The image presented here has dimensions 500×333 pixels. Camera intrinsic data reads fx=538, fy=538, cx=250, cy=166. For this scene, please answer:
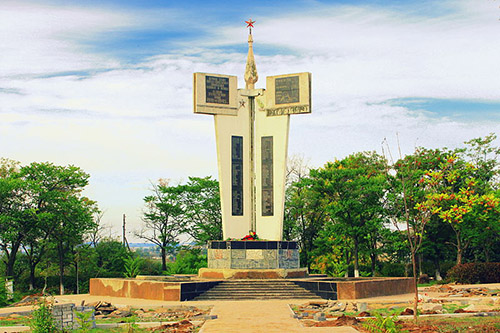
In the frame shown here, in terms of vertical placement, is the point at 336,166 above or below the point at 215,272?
above

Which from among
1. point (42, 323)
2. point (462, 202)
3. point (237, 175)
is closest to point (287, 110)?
point (237, 175)

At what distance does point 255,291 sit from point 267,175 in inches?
285

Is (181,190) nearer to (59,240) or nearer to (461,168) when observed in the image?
(59,240)

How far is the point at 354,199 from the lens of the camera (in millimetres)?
33844

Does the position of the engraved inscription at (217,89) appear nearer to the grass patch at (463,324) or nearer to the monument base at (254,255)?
the monument base at (254,255)

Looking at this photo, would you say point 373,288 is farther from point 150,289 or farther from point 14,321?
point 14,321

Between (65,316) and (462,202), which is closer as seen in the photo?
(65,316)

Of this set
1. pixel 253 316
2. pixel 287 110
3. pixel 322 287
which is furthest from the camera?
pixel 287 110

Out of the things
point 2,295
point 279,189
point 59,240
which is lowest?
point 2,295

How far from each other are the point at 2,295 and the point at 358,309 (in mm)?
15667

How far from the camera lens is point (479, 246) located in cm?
3600

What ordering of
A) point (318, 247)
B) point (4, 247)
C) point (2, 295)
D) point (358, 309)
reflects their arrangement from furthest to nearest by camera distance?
1. point (318, 247)
2. point (4, 247)
3. point (2, 295)
4. point (358, 309)

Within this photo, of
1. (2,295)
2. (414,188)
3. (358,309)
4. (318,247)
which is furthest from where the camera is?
(318,247)

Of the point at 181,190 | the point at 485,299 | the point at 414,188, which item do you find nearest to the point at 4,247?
the point at 181,190
